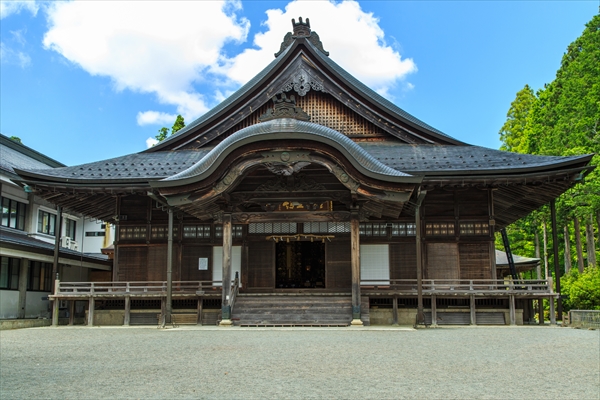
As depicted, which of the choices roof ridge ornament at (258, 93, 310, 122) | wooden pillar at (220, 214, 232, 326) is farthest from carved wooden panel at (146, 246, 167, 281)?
roof ridge ornament at (258, 93, 310, 122)

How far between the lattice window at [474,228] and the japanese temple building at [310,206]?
0.13 ft

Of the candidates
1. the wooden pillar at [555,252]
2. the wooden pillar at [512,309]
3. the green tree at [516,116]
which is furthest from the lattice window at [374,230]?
the green tree at [516,116]

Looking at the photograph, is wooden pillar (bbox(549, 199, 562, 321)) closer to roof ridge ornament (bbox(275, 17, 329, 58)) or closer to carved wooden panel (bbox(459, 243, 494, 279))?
carved wooden panel (bbox(459, 243, 494, 279))

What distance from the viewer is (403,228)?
2000 centimetres

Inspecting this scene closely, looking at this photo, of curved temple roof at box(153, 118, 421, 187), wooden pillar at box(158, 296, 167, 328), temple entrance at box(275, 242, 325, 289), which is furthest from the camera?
temple entrance at box(275, 242, 325, 289)

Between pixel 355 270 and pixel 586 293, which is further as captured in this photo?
pixel 586 293

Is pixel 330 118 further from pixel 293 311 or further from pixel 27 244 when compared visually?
pixel 27 244

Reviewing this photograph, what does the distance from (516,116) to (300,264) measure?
30.1m

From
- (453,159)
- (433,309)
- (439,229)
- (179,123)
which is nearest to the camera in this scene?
(433,309)

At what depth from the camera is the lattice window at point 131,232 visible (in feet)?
68.5

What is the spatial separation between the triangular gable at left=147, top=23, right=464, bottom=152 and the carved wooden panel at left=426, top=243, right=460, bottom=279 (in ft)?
13.1

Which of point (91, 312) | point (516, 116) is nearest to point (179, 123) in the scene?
point (91, 312)

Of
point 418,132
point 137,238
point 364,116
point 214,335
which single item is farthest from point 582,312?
point 137,238

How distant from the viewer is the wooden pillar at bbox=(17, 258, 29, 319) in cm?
2328
